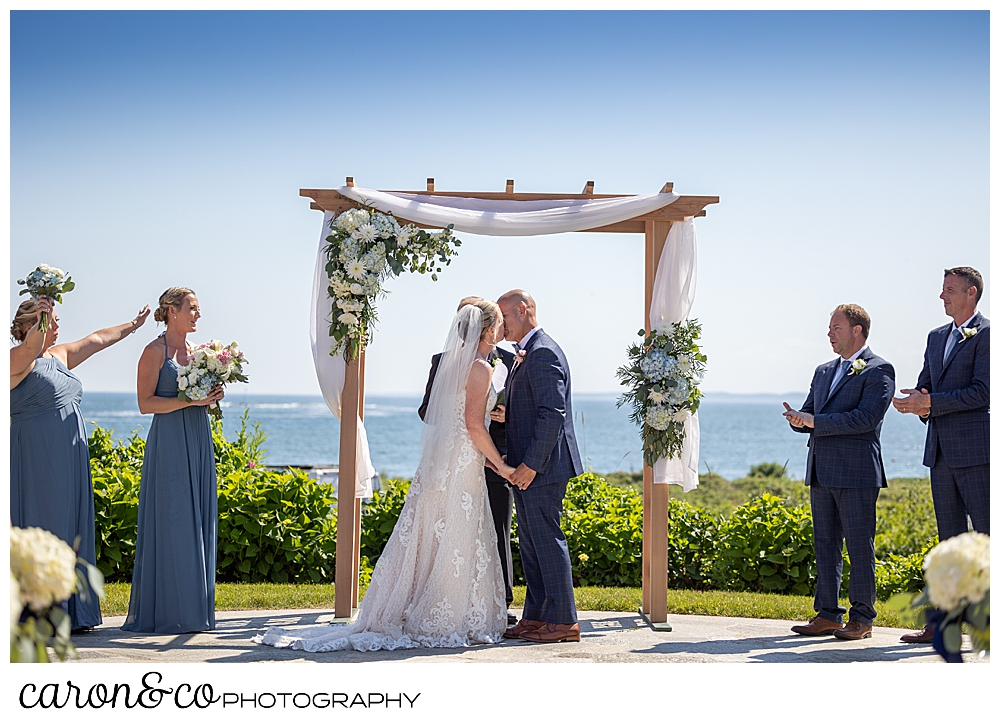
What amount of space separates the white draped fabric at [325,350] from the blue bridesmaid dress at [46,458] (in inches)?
54.8

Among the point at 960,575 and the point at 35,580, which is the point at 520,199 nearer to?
the point at 960,575

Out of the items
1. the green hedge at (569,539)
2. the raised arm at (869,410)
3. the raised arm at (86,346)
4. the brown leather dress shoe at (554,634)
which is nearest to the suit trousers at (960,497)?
the raised arm at (869,410)

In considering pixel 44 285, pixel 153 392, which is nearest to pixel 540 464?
pixel 153 392

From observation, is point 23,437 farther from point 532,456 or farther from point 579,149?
point 579,149

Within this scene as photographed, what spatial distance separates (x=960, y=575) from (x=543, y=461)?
267cm

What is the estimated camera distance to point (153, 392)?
5.23 m

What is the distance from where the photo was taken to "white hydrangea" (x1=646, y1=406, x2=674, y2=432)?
5.53 metres

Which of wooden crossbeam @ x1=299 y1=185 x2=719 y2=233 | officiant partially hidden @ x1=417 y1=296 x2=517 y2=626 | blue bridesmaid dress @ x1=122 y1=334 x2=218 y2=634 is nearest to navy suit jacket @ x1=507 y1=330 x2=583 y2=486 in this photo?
officiant partially hidden @ x1=417 y1=296 x2=517 y2=626

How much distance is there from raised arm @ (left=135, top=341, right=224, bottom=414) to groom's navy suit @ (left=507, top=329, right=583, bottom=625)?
1767 mm

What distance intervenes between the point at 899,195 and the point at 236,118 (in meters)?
25.9

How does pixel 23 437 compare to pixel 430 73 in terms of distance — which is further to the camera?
pixel 430 73

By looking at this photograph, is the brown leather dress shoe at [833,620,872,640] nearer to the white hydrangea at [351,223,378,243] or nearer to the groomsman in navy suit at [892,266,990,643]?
the groomsman in navy suit at [892,266,990,643]

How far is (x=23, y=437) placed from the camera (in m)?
5.05
